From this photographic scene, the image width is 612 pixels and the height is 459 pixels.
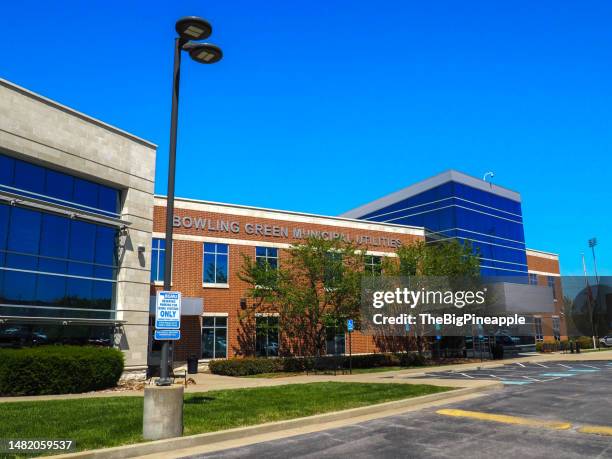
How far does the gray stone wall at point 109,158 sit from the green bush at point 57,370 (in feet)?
10.5

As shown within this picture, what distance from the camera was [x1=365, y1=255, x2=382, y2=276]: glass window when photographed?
33606 mm

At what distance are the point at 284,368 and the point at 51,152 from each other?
52.6 feet

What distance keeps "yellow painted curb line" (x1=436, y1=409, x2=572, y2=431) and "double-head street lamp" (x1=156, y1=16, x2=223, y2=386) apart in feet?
22.3

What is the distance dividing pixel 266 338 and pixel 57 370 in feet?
50.7

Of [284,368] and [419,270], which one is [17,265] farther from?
[419,270]

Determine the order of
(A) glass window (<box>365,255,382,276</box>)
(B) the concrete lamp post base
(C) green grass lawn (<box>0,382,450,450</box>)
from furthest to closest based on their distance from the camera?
(A) glass window (<box>365,255,382,276</box>)
(C) green grass lawn (<box>0,382,450,450</box>)
(B) the concrete lamp post base

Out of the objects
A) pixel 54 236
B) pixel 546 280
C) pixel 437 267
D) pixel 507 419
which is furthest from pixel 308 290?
pixel 546 280

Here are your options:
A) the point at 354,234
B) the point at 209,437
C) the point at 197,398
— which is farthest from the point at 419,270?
the point at 209,437

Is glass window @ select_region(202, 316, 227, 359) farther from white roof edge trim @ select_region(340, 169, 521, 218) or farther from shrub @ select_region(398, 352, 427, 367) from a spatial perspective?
white roof edge trim @ select_region(340, 169, 521, 218)

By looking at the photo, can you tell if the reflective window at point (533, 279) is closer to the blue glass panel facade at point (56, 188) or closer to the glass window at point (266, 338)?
the glass window at point (266, 338)

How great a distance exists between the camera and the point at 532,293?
50656 mm

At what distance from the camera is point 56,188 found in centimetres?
2061

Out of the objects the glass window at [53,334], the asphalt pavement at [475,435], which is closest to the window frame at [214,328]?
the glass window at [53,334]

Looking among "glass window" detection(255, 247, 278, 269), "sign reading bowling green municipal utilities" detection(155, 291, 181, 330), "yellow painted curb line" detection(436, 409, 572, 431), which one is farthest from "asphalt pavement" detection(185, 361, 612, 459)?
"glass window" detection(255, 247, 278, 269)
